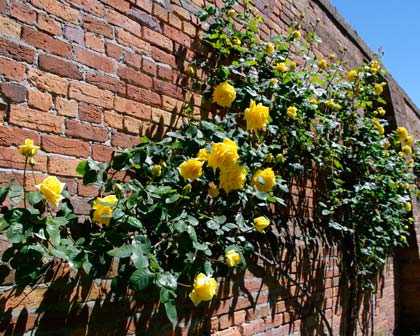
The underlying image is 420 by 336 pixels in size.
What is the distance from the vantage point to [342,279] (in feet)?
13.1

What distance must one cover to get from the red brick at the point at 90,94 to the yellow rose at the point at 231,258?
93cm

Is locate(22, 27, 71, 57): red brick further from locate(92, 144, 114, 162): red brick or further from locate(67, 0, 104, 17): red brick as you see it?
locate(92, 144, 114, 162): red brick

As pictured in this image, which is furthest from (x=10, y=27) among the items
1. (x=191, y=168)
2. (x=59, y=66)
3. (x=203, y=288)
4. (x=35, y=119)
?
(x=203, y=288)

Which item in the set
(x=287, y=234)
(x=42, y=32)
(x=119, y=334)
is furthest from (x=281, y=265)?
(x=42, y=32)

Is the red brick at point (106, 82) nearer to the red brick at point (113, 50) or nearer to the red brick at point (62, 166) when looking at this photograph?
the red brick at point (113, 50)

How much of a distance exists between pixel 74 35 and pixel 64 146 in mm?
532

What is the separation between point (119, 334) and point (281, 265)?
4.76ft

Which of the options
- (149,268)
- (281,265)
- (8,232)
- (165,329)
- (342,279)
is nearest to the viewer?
(8,232)

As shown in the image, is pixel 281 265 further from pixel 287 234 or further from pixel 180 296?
pixel 180 296

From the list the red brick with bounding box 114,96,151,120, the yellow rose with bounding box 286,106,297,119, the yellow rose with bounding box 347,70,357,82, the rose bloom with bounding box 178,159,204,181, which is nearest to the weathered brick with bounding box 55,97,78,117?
the red brick with bounding box 114,96,151,120

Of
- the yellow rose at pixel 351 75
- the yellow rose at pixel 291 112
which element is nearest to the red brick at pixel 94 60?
the yellow rose at pixel 291 112

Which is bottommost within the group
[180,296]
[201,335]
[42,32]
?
[201,335]

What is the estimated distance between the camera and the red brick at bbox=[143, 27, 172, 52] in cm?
232

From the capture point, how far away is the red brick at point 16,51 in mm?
1706
